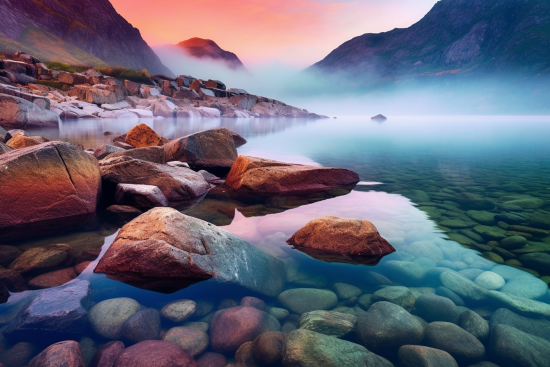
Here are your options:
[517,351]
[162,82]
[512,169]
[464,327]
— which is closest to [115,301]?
[464,327]

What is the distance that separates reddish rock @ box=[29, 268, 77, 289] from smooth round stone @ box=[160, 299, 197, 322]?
4.34ft

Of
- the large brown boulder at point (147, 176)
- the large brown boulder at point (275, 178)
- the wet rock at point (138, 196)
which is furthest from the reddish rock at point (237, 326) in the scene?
the large brown boulder at point (275, 178)

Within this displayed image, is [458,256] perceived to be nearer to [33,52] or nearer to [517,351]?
[517,351]

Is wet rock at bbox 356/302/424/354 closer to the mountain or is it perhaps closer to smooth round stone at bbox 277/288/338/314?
smooth round stone at bbox 277/288/338/314

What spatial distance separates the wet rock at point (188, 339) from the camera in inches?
96.8

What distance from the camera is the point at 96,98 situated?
4909cm

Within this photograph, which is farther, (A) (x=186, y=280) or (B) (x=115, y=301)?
(A) (x=186, y=280)

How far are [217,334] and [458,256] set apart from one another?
3543mm

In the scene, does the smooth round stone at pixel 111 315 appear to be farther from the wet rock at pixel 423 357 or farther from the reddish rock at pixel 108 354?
the wet rock at pixel 423 357

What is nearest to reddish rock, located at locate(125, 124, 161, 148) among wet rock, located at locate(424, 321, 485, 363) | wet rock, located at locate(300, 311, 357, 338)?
wet rock, located at locate(300, 311, 357, 338)

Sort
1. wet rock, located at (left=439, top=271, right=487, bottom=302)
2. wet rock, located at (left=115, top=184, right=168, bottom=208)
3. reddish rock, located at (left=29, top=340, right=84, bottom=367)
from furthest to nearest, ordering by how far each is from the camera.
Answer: wet rock, located at (left=115, top=184, right=168, bottom=208), wet rock, located at (left=439, top=271, right=487, bottom=302), reddish rock, located at (left=29, top=340, right=84, bottom=367)

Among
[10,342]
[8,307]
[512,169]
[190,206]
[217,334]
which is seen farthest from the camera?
[512,169]

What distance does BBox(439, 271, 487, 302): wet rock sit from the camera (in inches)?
129

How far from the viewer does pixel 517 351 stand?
2484 millimetres
